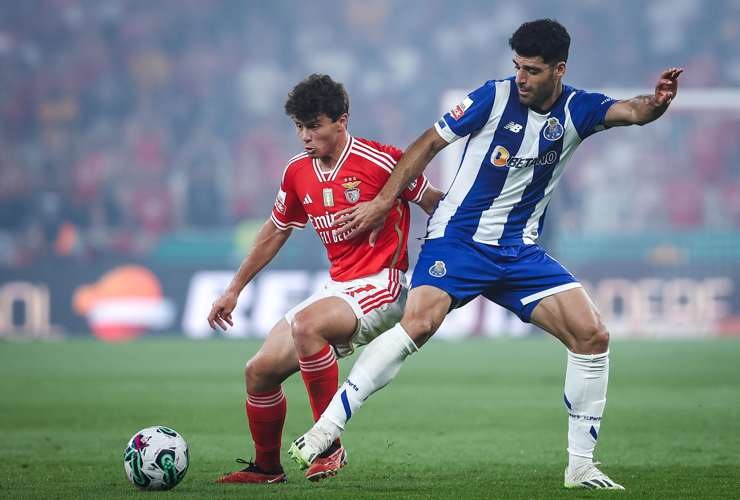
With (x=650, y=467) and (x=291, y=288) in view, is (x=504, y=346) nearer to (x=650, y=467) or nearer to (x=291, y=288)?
(x=291, y=288)

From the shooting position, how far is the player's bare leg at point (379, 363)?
5031mm

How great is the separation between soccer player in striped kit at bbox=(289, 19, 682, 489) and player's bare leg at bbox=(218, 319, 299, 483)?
60cm

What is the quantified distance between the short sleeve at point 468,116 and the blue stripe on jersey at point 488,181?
9 cm

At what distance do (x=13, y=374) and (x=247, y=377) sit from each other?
26.7ft

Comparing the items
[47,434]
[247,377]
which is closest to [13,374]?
[47,434]

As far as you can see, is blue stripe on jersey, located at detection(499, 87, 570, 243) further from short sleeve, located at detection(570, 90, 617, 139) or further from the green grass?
the green grass

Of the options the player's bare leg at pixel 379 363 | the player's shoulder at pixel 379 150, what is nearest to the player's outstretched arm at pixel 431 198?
the player's shoulder at pixel 379 150

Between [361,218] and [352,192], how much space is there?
0.96 ft

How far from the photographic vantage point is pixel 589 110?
18.6 feet

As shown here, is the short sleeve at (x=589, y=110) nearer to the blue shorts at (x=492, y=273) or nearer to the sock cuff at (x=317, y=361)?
the blue shorts at (x=492, y=273)

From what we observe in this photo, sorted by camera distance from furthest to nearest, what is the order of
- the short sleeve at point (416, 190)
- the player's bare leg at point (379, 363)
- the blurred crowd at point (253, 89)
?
the blurred crowd at point (253, 89) → the short sleeve at point (416, 190) → the player's bare leg at point (379, 363)

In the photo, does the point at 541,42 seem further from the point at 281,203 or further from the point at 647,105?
the point at 281,203

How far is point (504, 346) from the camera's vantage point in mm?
17109

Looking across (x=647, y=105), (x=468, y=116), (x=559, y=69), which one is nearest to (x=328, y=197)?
(x=468, y=116)
